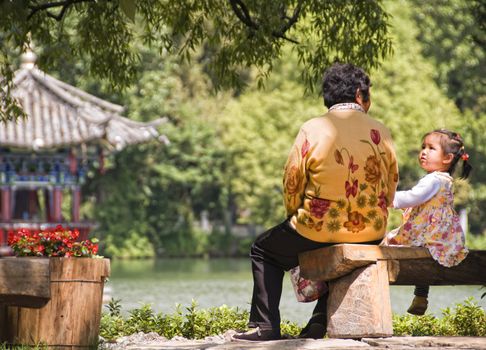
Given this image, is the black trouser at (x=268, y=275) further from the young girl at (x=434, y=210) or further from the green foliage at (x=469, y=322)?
the green foliage at (x=469, y=322)

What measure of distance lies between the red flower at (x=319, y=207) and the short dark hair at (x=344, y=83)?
23.5 inches

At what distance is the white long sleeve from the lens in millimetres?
8133

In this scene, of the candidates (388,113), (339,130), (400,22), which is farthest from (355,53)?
(400,22)

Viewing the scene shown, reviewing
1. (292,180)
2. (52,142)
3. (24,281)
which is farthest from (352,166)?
(52,142)

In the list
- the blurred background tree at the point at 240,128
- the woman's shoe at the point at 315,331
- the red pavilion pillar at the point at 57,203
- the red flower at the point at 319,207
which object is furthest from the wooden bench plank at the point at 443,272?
the blurred background tree at the point at 240,128

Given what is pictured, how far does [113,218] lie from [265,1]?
3651 centimetres

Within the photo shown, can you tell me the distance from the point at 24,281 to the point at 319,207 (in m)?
1.76

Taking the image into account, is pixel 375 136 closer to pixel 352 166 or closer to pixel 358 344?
pixel 352 166

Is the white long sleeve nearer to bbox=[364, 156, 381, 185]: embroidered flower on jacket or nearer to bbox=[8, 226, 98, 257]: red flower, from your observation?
bbox=[364, 156, 381, 185]: embroidered flower on jacket

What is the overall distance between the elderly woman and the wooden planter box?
3.02 ft

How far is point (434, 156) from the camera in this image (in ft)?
27.7

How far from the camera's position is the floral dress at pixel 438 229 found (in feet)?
26.6

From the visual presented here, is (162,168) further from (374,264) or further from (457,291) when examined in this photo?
(374,264)

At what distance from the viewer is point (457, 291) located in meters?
26.0
